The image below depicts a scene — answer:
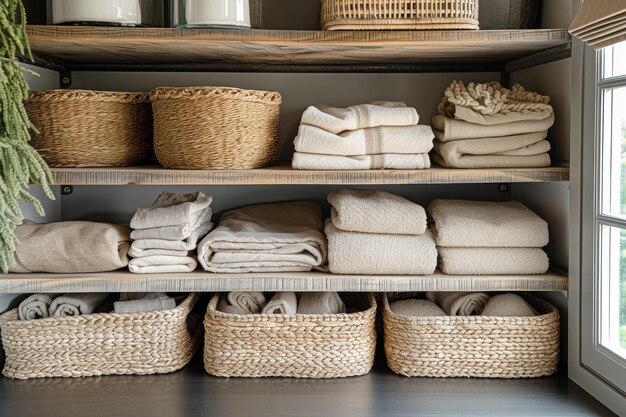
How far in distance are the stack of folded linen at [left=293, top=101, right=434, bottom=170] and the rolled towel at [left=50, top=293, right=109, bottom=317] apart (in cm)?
64

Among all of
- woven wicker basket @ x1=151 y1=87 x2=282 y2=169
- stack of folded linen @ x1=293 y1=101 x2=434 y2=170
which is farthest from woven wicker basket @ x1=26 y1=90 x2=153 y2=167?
stack of folded linen @ x1=293 y1=101 x2=434 y2=170

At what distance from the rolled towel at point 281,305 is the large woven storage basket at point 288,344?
0.16ft

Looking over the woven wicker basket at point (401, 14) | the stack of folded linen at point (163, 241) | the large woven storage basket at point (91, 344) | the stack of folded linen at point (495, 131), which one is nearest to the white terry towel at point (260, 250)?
the stack of folded linen at point (163, 241)

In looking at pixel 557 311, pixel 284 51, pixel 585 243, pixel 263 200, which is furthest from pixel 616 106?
pixel 263 200

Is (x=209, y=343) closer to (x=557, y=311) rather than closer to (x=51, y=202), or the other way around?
(x=51, y=202)

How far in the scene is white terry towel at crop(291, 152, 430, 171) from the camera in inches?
66.6

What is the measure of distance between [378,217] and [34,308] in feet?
2.93

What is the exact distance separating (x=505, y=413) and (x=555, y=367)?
0.28m

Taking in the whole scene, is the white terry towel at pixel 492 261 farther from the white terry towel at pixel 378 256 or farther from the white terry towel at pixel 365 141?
the white terry towel at pixel 365 141

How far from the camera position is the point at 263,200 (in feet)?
6.90

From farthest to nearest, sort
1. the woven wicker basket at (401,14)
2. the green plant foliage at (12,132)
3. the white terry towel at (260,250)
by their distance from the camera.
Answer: the white terry towel at (260,250), the woven wicker basket at (401,14), the green plant foliage at (12,132)

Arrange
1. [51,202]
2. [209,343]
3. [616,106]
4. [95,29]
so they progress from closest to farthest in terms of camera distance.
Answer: [616,106], [95,29], [209,343], [51,202]

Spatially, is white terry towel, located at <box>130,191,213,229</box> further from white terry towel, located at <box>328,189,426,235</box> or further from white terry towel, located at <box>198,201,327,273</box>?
white terry towel, located at <box>328,189,426,235</box>

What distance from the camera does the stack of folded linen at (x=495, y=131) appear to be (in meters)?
1.75
